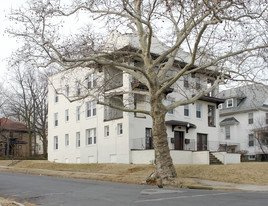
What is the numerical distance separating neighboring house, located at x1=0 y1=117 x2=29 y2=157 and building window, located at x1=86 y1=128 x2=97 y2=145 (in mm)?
32581

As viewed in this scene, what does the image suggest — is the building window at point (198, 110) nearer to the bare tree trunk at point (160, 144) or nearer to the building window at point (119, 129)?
the building window at point (119, 129)

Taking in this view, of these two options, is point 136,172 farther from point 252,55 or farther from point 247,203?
point 247,203

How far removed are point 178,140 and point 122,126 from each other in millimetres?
6239

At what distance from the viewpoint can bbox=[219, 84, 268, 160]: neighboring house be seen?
45.6 m

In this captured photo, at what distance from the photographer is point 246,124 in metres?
50.1

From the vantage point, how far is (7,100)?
187 ft

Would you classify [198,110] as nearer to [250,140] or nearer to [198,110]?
[198,110]

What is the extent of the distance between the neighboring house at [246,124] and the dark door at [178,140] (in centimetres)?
1221

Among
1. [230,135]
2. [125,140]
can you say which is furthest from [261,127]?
[125,140]

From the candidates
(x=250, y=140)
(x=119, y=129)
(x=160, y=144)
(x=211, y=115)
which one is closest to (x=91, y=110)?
(x=119, y=129)

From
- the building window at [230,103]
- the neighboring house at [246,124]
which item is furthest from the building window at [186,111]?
the building window at [230,103]

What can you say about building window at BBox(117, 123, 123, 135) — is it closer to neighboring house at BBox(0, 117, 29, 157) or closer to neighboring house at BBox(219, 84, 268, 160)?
neighboring house at BBox(219, 84, 268, 160)

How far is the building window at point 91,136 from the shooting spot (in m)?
35.4

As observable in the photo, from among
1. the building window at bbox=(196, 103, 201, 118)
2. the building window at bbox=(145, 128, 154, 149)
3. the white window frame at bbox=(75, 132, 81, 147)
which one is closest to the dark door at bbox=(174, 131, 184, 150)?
the building window at bbox=(145, 128, 154, 149)
